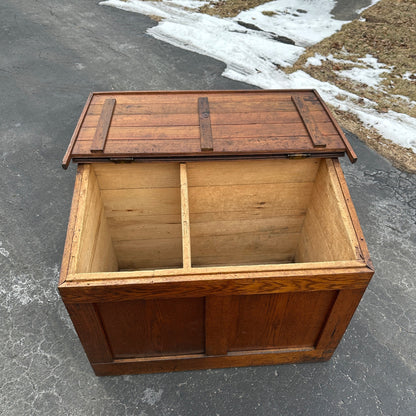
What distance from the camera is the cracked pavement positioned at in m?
2.35

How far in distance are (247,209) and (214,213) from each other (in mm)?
287

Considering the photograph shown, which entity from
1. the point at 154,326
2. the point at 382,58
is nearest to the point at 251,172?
the point at 154,326

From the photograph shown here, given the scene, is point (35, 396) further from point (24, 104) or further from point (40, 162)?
point (24, 104)

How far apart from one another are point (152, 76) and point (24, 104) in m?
2.04

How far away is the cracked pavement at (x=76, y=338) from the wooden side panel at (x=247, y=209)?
96 centimetres

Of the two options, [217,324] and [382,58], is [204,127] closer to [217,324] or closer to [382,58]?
[217,324]

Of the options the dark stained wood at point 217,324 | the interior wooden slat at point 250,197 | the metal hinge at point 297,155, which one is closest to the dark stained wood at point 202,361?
the dark stained wood at point 217,324

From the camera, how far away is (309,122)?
2.58 metres

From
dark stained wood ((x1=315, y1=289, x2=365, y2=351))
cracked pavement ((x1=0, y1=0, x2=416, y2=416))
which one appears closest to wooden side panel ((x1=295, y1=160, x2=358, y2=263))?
dark stained wood ((x1=315, y1=289, x2=365, y2=351))

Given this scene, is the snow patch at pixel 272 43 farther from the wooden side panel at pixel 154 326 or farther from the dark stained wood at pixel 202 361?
the wooden side panel at pixel 154 326

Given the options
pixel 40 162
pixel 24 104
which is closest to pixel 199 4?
pixel 24 104

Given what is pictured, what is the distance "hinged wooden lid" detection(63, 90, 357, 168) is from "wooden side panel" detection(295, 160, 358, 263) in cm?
26

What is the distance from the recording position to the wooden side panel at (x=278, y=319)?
199cm

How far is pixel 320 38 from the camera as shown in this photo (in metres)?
6.72
